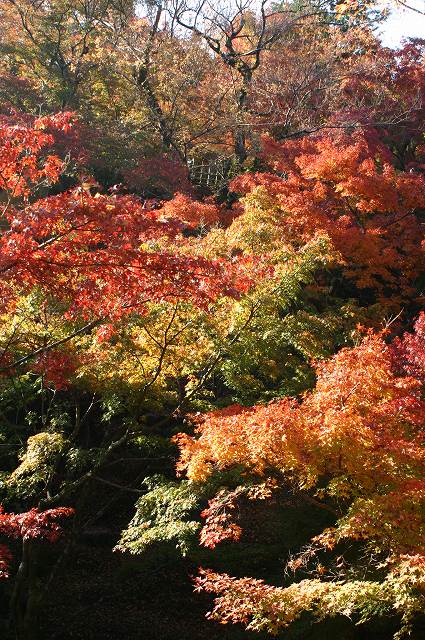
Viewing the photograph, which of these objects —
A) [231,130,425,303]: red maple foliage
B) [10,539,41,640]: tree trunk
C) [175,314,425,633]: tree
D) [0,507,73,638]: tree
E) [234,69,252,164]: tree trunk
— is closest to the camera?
[175,314,425,633]: tree

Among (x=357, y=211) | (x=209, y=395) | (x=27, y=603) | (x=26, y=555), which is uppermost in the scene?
(x=357, y=211)

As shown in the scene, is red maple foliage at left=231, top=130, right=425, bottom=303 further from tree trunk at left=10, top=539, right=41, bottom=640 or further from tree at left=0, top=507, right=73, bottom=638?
tree trunk at left=10, top=539, right=41, bottom=640

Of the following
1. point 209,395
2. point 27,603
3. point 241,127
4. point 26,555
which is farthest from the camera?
point 241,127

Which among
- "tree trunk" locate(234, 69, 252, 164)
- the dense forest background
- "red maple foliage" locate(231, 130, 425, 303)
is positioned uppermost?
"tree trunk" locate(234, 69, 252, 164)

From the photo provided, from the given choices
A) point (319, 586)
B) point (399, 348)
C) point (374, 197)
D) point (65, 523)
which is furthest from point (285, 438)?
point (374, 197)

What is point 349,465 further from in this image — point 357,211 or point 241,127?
point 241,127

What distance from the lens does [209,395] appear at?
30.5 ft

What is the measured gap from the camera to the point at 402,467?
6.46m

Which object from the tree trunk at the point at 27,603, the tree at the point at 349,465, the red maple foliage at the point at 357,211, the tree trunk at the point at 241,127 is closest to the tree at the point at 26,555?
the tree trunk at the point at 27,603

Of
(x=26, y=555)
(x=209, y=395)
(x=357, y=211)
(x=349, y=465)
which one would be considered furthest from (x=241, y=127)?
(x=349, y=465)

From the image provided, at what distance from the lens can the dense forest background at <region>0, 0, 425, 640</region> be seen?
6.07 meters

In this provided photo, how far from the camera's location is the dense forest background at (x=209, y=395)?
6.07m

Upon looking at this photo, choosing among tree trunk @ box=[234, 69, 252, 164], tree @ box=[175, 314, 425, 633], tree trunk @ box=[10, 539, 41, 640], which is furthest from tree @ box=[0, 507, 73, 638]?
tree trunk @ box=[234, 69, 252, 164]

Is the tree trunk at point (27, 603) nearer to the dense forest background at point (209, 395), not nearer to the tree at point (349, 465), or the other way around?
the dense forest background at point (209, 395)
